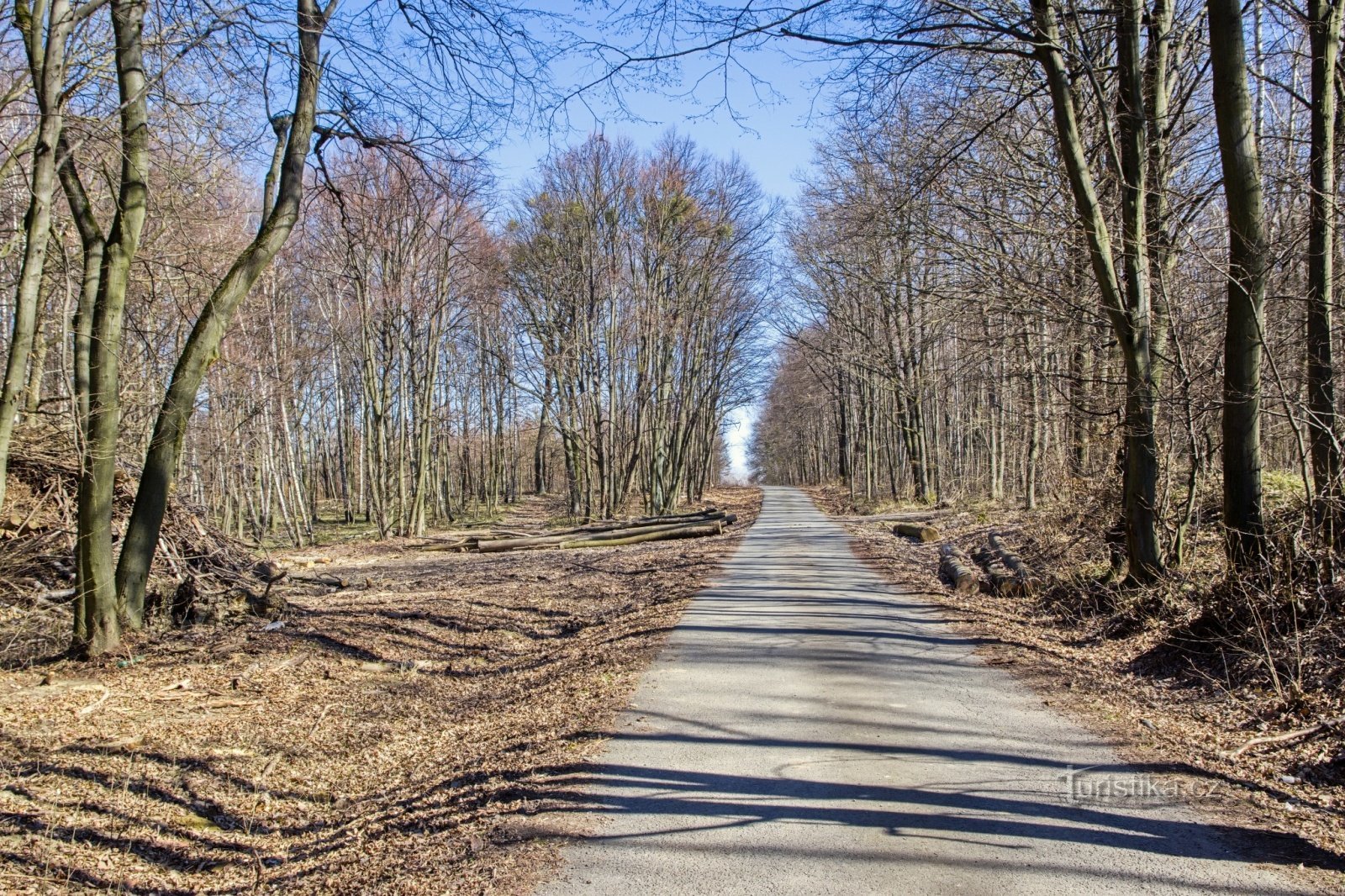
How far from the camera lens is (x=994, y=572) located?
11688mm

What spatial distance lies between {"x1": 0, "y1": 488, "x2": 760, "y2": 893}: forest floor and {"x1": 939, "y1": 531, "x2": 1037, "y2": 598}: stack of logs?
4.06 m

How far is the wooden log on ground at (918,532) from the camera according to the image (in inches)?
739

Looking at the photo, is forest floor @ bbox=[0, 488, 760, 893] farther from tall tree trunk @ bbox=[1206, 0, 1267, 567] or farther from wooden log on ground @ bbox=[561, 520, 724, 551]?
wooden log on ground @ bbox=[561, 520, 724, 551]

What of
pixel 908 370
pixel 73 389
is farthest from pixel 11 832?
pixel 908 370

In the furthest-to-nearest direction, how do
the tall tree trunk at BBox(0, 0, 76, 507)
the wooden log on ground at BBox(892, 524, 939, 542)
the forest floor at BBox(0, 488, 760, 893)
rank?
the wooden log on ground at BBox(892, 524, 939, 542), the tall tree trunk at BBox(0, 0, 76, 507), the forest floor at BBox(0, 488, 760, 893)

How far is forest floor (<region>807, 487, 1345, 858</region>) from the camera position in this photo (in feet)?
14.5

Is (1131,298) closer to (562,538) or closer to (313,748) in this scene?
(313,748)

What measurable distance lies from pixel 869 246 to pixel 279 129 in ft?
65.6

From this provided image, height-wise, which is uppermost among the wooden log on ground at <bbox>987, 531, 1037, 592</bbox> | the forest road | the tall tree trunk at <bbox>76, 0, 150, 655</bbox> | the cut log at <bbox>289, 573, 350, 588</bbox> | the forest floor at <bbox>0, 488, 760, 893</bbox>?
the tall tree trunk at <bbox>76, 0, 150, 655</bbox>

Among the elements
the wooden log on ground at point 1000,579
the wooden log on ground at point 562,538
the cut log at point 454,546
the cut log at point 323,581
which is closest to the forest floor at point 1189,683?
the wooden log on ground at point 1000,579

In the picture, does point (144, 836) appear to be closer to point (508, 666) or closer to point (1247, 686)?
point (508, 666)

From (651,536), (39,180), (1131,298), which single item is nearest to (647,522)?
(651,536)

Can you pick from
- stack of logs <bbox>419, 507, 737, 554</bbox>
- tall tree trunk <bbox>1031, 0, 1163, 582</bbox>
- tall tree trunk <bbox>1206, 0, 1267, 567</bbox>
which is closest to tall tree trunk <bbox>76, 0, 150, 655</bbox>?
Result: tall tree trunk <bbox>1031, 0, 1163, 582</bbox>

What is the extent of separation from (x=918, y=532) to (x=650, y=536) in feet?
23.2
